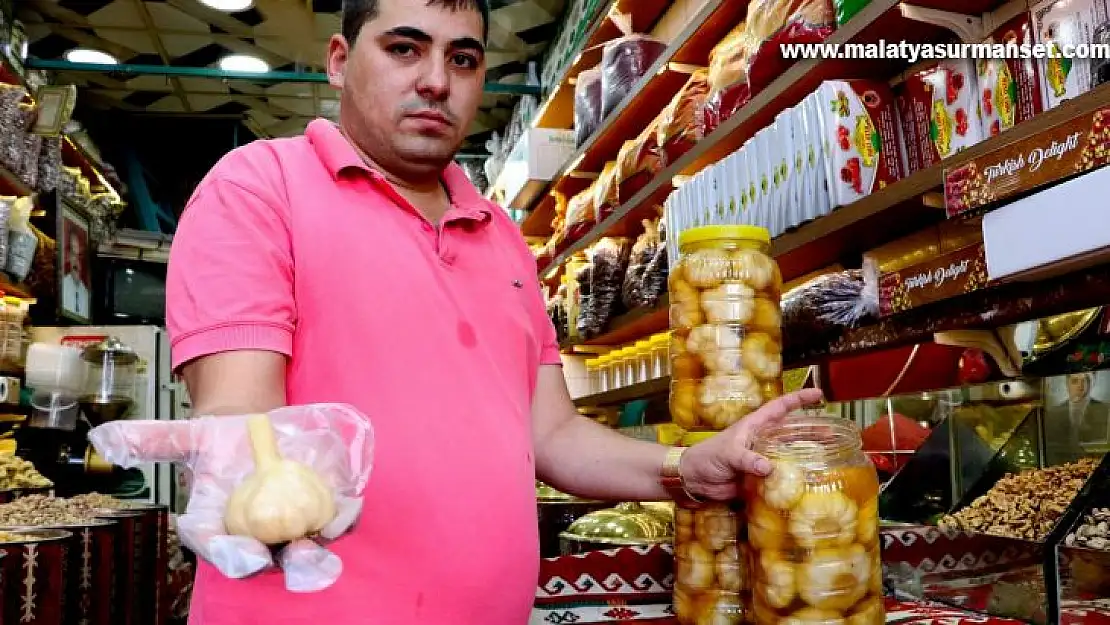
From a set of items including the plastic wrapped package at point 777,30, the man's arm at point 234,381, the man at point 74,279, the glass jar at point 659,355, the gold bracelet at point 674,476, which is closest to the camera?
the man's arm at point 234,381

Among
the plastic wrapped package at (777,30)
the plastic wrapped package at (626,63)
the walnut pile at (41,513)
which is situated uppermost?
the plastic wrapped package at (626,63)

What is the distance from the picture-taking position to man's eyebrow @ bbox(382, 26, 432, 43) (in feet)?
3.68

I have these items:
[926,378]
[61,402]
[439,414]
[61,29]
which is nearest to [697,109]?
[926,378]

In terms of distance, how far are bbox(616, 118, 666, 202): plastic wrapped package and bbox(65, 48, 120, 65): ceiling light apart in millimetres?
4458

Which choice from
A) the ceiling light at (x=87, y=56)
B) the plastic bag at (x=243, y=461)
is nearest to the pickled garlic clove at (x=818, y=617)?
the plastic bag at (x=243, y=461)

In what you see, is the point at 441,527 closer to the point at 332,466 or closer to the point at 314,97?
the point at 332,466

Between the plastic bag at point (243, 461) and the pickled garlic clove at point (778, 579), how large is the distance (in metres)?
0.62

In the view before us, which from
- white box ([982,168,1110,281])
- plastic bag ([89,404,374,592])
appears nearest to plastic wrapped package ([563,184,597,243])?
white box ([982,168,1110,281])

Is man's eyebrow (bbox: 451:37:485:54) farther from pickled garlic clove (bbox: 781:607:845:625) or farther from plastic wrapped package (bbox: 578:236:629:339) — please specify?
plastic wrapped package (bbox: 578:236:629:339)

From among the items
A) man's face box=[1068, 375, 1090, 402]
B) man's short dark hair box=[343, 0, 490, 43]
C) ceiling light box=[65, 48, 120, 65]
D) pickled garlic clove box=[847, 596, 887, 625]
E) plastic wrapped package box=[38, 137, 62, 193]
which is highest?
ceiling light box=[65, 48, 120, 65]

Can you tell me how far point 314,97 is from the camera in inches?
275

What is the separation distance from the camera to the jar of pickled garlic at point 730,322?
1364 millimetres

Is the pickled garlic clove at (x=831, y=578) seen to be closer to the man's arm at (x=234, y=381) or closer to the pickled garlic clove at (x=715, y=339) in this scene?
the pickled garlic clove at (x=715, y=339)

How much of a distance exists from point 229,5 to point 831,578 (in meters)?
5.20
